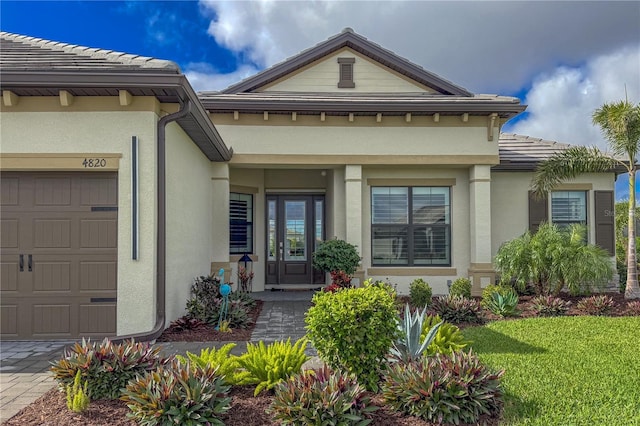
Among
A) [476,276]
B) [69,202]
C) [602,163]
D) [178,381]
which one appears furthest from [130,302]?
[602,163]

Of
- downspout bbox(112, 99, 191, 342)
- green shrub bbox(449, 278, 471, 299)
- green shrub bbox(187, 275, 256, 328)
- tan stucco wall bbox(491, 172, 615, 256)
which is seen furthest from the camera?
tan stucco wall bbox(491, 172, 615, 256)

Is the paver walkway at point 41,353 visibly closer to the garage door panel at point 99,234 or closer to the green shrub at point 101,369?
the green shrub at point 101,369

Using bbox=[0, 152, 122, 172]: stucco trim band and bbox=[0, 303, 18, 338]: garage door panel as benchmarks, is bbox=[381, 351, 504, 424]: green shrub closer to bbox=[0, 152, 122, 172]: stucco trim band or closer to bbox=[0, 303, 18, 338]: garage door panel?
bbox=[0, 152, 122, 172]: stucco trim band

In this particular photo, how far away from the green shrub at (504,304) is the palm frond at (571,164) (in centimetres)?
370

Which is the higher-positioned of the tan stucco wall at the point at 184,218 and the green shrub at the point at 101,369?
the tan stucco wall at the point at 184,218

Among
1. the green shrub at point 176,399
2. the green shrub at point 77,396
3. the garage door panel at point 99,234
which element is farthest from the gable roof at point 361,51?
the green shrub at point 176,399

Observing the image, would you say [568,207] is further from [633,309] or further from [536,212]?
[633,309]

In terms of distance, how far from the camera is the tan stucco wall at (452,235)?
10.5 metres

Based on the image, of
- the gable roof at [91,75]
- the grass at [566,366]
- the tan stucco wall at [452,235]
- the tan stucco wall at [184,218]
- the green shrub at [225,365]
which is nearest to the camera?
the grass at [566,366]

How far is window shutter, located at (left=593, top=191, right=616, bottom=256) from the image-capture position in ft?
36.4

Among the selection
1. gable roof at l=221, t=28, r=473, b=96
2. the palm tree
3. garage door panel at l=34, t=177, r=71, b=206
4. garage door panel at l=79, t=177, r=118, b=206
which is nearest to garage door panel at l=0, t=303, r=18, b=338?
garage door panel at l=34, t=177, r=71, b=206

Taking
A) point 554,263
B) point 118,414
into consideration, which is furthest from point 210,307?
point 554,263

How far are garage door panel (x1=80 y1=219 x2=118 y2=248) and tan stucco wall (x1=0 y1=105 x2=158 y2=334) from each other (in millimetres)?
137

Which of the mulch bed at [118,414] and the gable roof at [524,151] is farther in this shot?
the gable roof at [524,151]
